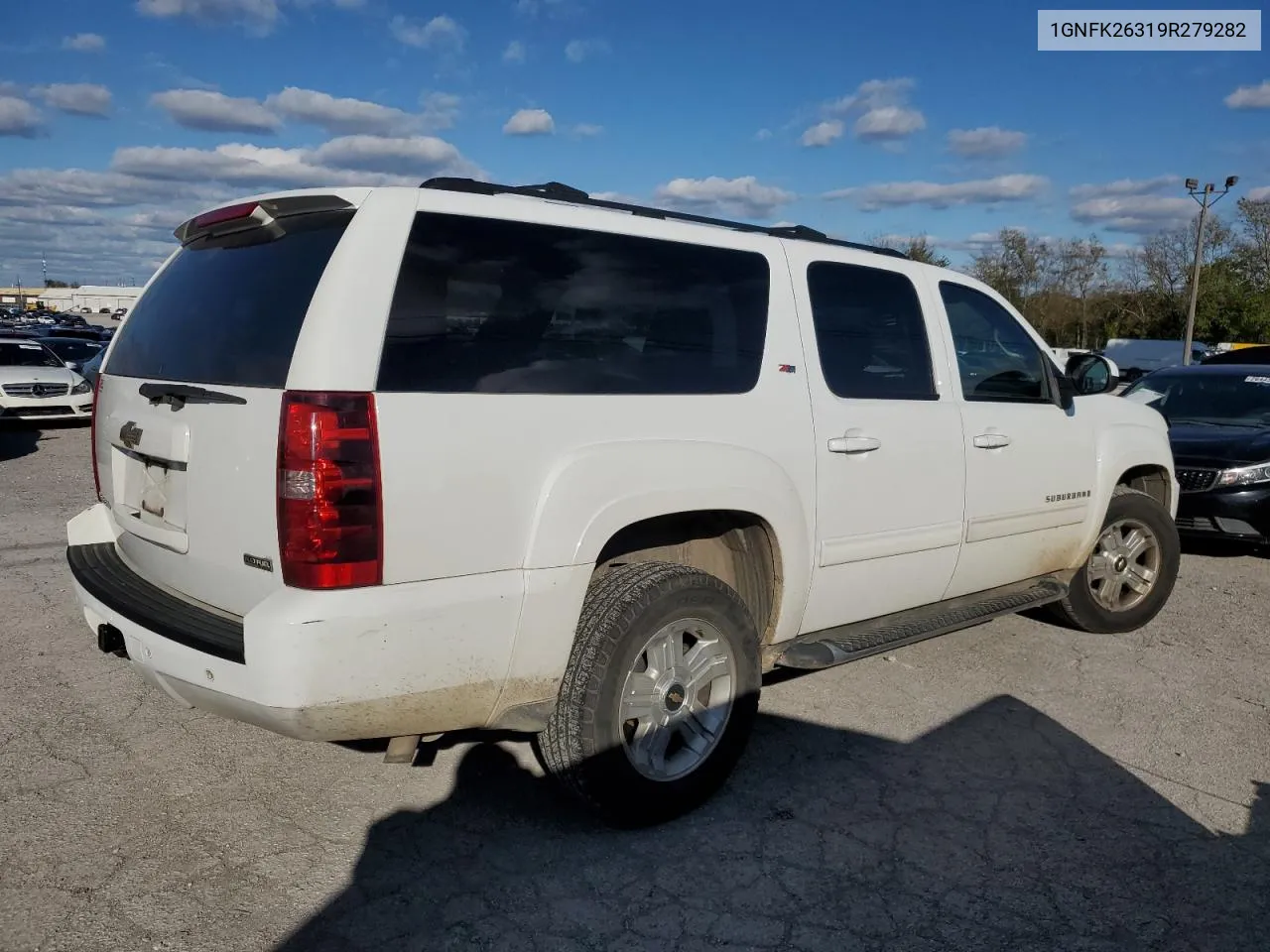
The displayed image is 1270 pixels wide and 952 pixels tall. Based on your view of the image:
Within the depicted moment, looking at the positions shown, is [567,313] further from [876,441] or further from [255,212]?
[876,441]

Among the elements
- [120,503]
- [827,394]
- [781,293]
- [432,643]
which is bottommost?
[432,643]

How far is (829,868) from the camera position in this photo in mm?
3197

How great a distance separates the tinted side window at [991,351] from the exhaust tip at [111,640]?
3.50 metres

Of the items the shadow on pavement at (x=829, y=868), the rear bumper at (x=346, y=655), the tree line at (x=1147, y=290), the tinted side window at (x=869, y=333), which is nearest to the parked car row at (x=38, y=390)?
the rear bumper at (x=346, y=655)

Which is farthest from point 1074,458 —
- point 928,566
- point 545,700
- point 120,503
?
point 120,503

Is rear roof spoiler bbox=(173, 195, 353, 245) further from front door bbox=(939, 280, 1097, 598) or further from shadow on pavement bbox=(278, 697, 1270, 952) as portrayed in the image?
front door bbox=(939, 280, 1097, 598)

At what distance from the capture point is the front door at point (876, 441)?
3891 millimetres

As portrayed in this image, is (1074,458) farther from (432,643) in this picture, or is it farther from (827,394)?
(432,643)

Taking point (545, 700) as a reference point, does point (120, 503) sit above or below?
above

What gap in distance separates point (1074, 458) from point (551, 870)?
11.2 feet

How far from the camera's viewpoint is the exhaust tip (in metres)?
3.25

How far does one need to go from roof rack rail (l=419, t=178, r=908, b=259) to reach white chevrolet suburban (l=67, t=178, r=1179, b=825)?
0.02m

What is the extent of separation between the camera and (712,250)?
3.70 metres

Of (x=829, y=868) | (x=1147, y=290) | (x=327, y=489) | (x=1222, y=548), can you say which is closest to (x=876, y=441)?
(x=829, y=868)
